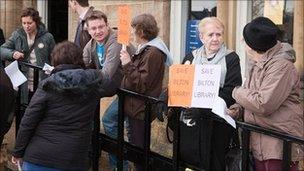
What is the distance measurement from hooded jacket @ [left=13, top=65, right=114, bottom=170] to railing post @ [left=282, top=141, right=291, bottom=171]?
1.37 m

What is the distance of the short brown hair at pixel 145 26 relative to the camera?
16.3 feet

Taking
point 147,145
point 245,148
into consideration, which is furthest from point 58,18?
point 245,148

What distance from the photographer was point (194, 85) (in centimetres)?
420

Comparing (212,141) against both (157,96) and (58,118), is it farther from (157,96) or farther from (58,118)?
(58,118)

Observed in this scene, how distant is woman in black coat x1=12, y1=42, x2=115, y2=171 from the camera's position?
13.2 ft

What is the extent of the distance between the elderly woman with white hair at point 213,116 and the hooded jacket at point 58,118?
0.79 metres

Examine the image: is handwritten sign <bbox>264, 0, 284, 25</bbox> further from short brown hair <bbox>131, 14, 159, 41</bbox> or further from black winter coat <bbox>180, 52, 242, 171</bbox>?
black winter coat <bbox>180, 52, 242, 171</bbox>

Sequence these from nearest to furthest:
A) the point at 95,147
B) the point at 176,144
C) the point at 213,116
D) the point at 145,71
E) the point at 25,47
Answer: the point at 213,116
the point at 176,144
the point at 145,71
the point at 95,147
the point at 25,47

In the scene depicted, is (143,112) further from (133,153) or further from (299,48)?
(299,48)

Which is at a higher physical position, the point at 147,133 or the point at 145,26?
the point at 145,26

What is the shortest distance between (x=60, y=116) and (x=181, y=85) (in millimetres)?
903

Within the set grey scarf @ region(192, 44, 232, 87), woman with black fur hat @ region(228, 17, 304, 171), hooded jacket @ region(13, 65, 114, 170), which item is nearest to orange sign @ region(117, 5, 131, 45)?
grey scarf @ region(192, 44, 232, 87)

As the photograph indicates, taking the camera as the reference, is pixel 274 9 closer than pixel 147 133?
No

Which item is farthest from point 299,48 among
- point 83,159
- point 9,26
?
point 9,26
